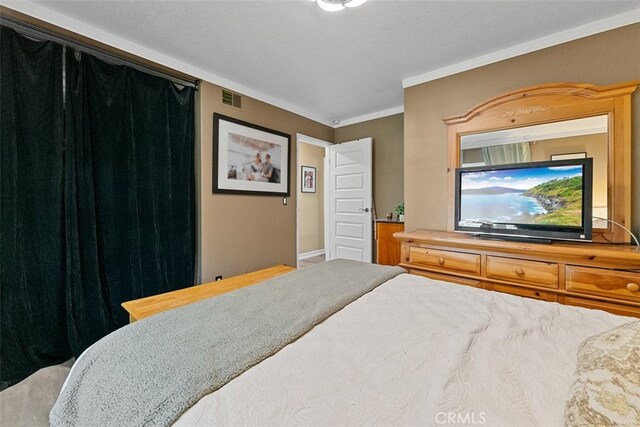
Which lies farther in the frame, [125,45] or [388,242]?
[388,242]

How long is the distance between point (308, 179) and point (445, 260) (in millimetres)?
3861

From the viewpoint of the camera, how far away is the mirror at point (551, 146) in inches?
78.2

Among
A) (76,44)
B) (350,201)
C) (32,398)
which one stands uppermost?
(76,44)

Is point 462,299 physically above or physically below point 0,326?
above

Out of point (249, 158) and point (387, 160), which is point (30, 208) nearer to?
point (249, 158)

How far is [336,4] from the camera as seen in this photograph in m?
1.76

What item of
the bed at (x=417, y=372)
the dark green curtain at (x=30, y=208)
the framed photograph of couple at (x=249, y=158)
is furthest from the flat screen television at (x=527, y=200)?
the dark green curtain at (x=30, y=208)

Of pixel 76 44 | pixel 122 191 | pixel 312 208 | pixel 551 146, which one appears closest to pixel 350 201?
pixel 312 208

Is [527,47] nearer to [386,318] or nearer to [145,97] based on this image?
[386,318]

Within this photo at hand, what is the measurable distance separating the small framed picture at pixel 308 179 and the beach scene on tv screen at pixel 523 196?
3597 millimetres

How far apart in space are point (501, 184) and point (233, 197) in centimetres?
270

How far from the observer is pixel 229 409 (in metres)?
0.60

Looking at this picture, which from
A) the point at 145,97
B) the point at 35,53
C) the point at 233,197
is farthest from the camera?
the point at 233,197

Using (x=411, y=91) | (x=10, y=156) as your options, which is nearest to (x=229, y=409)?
(x=10, y=156)
